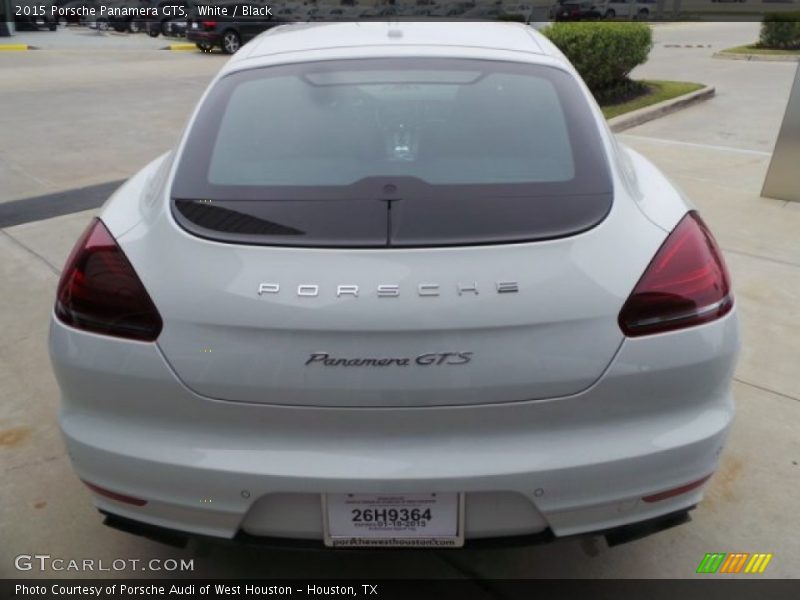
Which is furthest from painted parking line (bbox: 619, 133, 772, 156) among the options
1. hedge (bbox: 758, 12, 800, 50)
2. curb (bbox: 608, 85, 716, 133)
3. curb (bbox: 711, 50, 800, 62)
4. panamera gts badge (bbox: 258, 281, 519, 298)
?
hedge (bbox: 758, 12, 800, 50)

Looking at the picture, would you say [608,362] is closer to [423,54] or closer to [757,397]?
[423,54]

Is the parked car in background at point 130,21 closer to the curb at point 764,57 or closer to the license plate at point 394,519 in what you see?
the curb at point 764,57

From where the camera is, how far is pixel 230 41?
2370 centimetres

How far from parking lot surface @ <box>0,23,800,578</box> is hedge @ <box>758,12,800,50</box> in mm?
10368

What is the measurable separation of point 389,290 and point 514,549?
100cm

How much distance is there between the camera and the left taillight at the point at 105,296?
177cm

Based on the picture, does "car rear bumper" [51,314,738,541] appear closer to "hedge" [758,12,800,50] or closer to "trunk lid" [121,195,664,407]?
"trunk lid" [121,195,664,407]

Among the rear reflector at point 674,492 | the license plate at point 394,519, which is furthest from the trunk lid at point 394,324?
the rear reflector at point 674,492

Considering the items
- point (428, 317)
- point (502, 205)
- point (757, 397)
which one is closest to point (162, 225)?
point (428, 317)

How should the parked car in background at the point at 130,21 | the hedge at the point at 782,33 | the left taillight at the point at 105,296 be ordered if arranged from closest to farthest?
the left taillight at the point at 105,296 → the hedge at the point at 782,33 → the parked car in background at the point at 130,21

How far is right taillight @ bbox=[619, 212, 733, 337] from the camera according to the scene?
68.6 inches

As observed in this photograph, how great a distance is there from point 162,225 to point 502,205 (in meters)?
0.88

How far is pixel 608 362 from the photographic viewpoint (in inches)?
67.2

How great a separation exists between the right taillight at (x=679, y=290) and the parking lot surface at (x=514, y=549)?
92 centimetres
